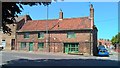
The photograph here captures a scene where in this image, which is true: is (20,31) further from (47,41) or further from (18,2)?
(18,2)

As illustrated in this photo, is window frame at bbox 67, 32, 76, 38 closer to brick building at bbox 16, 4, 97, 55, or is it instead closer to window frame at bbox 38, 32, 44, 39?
brick building at bbox 16, 4, 97, 55

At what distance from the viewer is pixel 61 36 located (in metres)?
51.1

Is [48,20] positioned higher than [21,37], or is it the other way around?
[48,20]

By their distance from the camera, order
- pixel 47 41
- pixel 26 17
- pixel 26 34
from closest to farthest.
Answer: pixel 47 41 < pixel 26 34 < pixel 26 17

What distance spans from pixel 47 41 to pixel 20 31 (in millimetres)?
7437

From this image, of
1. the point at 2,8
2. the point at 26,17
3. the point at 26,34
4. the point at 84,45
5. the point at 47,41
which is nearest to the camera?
the point at 2,8

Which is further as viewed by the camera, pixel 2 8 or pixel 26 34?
pixel 26 34

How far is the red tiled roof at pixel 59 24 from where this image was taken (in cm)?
5116

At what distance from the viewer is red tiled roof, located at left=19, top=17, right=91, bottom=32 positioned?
5116cm

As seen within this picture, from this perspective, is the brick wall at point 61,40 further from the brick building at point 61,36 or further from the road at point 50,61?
the road at point 50,61

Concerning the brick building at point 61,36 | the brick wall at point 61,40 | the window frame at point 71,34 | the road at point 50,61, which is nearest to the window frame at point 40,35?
the brick building at point 61,36

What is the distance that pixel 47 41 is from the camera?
171 feet

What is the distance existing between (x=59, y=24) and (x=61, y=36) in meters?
3.92

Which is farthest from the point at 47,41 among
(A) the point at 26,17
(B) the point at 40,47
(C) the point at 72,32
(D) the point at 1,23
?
(D) the point at 1,23
